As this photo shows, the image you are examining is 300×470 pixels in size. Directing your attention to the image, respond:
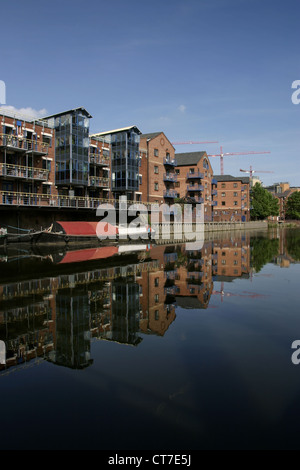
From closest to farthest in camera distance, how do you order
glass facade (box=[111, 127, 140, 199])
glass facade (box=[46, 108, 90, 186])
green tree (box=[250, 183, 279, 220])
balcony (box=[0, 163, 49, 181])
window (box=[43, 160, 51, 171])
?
balcony (box=[0, 163, 49, 181]) → window (box=[43, 160, 51, 171]) → glass facade (box=[46, 108, 90, 186]) → glass facade (box=[111, 127, 140, 199]) → green tree (box=[250, 183, 279, 220])

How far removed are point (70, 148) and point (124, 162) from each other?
10.2 m

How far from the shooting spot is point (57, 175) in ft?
135

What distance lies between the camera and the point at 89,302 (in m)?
11.4

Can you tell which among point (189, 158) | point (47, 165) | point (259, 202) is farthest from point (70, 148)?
point (259, 202)

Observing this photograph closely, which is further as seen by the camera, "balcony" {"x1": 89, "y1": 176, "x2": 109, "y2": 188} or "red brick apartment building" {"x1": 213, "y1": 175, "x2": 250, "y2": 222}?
"red brick apartment building" {"x1": 213, "y1": 175, "x2": 250, "y2": 222}

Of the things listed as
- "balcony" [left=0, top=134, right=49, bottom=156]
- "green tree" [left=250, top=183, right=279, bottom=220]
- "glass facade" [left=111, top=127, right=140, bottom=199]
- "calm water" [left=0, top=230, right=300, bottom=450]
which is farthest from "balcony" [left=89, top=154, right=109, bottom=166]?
"green tree" [left=250, top=183, right=279, bottom=220]

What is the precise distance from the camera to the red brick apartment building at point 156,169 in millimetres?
56594

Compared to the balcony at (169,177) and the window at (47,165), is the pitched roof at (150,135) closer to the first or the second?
the balcony at (169,177)

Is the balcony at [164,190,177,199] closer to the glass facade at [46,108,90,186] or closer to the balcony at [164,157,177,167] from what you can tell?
the balcony at [164,157,177,167]

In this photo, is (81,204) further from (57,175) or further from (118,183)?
(118,183)

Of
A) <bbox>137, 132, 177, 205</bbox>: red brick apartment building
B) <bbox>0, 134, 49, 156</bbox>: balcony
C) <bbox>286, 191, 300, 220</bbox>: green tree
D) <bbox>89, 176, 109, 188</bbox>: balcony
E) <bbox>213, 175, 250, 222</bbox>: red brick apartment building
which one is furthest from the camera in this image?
<bbox>286, 191, 300, 220</bbox>: green tree

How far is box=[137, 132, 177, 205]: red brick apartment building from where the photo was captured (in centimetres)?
5659

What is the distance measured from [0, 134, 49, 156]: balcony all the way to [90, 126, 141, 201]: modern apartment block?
36.6 ft
